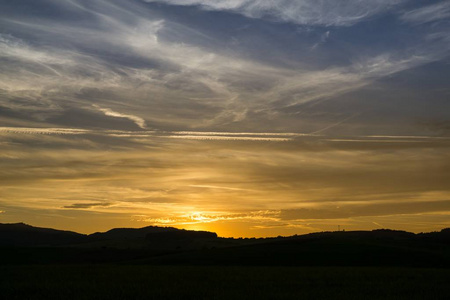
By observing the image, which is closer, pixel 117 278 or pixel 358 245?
pixel 117 278

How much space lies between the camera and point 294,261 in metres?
79.8

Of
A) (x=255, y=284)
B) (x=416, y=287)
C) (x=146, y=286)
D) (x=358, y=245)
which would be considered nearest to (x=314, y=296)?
(x=255, y=284)

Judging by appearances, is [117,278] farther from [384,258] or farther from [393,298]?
[384,258]

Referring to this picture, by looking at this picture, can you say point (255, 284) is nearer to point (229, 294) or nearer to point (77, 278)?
point (229, 294)

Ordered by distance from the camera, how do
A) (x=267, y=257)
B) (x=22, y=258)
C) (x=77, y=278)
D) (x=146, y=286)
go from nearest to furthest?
(x=146, y=286) → (x=77, y=278) → (x=267, y=257) → (x=22, y=258)

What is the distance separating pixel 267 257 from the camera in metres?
84.5

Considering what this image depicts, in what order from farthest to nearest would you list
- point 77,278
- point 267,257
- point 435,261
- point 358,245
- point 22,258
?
point 358,245 < point 22,258 < point 267,257 < point 435,261 < point 77,278

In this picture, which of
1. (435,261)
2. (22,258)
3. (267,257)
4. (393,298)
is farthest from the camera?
(22,258)

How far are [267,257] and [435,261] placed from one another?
2737 cm

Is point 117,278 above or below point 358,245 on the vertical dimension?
below

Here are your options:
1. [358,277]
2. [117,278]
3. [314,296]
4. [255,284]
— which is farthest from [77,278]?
[358,277]

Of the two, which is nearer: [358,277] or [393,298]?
[393,298]

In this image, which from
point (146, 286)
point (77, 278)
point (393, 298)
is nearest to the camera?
point (393, 298)

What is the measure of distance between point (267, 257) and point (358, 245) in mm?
25348
